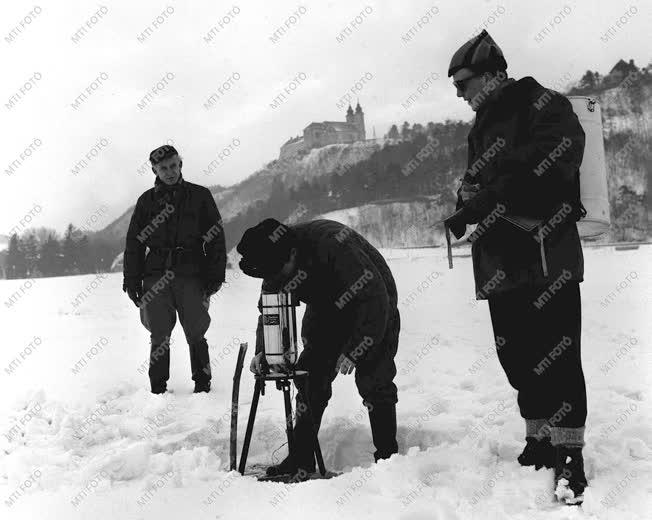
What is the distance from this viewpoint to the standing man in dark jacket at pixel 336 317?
3432mm

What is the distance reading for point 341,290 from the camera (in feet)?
11.8

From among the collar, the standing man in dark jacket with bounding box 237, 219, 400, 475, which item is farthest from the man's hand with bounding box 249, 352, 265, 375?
the collar

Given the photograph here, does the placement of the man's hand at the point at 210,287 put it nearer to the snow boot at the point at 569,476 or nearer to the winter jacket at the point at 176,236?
the winter jacket at the point at 176,236

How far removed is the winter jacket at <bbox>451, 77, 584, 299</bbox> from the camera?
9.25 feet

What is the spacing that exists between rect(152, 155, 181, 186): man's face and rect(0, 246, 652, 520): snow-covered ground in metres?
1.89

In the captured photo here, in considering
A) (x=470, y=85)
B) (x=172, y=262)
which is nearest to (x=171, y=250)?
(x=172, y=262)

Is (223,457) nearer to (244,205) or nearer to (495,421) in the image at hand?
(495,421)

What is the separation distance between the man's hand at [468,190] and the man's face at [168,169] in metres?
3.17

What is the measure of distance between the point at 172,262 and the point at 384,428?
8.70 feet

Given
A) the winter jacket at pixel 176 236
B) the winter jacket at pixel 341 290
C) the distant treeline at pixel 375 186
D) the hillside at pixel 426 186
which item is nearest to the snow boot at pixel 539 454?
the winter jacket at pixel 341 290

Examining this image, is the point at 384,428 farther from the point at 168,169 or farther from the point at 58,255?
the point at 58,255

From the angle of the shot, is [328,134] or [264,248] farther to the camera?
[328,134]

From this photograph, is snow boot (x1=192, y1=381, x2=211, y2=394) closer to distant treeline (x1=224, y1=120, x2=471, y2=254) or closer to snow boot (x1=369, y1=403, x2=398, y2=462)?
snow boot (x1=369, y1=403, x2=398, y2=462)

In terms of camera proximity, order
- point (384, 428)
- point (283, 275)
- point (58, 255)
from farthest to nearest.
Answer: point (58, 255) → point (384, 428) → point (283, 275)
